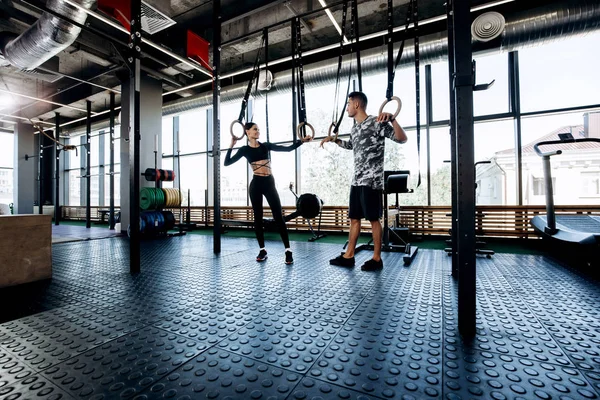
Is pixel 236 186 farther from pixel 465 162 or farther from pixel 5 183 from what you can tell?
pixel 5 183

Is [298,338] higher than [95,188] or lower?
lower

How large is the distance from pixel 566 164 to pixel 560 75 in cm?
166

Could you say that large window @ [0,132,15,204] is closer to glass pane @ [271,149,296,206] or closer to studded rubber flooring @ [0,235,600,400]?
glass pane @ [271,149,296,206]

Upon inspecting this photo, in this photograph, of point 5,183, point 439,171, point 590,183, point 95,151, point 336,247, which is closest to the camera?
point 336,247

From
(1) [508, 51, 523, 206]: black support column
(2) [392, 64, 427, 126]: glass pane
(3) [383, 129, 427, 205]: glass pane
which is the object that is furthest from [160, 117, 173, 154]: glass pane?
(1) [508, 51, 523, 206]: black support column

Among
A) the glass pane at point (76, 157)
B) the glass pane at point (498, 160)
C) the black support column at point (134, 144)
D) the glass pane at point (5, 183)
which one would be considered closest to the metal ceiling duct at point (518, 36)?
the glass pane at point (498, 160)

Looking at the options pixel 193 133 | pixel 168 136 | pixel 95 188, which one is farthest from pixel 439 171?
pixel 95 188

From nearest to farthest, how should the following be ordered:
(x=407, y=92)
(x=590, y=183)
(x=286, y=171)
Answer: (x=590, y=183), (x=407, y=92), (x=286, y=171)

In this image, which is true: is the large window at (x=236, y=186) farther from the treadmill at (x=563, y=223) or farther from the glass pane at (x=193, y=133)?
the treadmill at (x=563, y=223)

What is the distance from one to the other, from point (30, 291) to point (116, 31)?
5828 mm

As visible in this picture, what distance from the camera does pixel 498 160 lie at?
5.68 metres

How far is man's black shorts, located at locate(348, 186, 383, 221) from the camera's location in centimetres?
272

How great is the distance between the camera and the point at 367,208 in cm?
273

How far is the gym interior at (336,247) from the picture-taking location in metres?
1.10
